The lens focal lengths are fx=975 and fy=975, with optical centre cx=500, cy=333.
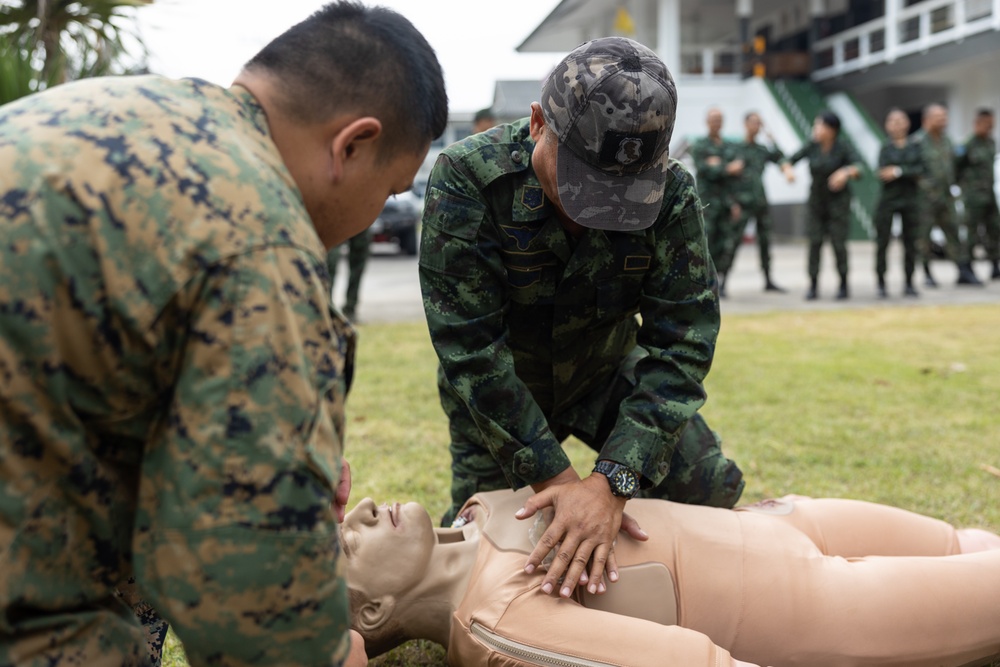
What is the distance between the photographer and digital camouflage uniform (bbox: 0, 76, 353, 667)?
1.07 m

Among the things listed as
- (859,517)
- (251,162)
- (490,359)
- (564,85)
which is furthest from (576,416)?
(251,162)

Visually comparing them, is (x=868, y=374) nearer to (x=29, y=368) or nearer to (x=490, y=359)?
(x=490, y=359)

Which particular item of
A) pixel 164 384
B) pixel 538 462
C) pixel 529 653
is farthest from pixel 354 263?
pixel 164 384

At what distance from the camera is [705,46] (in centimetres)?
2830

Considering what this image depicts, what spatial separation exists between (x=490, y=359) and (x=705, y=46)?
28048 mm

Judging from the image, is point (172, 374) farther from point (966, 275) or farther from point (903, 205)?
point (966, 275)

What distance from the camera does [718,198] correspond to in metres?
10.1

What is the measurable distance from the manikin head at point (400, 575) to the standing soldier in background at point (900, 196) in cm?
872

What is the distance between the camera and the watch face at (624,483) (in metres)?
2.08

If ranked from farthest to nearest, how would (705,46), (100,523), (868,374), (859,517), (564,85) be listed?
(705,46)
(868,374)
(859,517)
(564,85)
(100,523)

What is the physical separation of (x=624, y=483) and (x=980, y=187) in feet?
35.4

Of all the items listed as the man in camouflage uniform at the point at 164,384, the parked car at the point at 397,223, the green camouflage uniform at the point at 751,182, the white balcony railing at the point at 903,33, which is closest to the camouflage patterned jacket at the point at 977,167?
the green camouflage uniform at the point at 751,182

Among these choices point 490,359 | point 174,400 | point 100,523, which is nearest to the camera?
point 174,400

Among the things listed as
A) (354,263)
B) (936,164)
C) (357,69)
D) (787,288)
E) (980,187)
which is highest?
(357,69)
